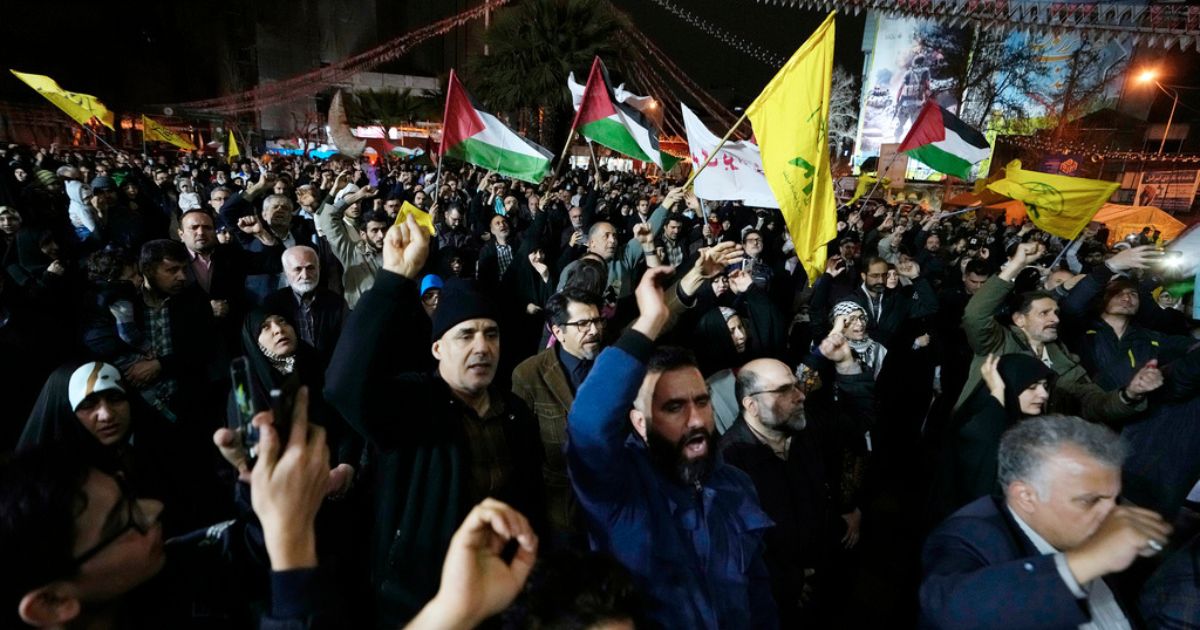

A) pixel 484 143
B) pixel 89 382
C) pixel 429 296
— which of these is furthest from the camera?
pixel 484 143

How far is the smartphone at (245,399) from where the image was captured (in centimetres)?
119

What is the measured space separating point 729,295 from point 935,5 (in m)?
5.99

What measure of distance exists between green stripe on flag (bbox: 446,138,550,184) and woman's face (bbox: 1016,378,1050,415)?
15.3 ft

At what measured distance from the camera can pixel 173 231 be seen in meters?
7.98

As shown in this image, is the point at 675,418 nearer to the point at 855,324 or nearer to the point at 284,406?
the point at 284,406

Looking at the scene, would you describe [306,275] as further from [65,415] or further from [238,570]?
[238,570]

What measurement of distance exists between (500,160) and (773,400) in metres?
4.44

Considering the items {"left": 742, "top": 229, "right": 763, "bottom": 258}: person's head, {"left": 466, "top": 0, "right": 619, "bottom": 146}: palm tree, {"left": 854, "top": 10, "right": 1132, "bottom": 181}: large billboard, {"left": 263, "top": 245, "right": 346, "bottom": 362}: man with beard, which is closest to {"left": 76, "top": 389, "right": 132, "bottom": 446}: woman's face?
{"left": 263, "top": 245, "right": 346, "bottom": 362}: man with beard

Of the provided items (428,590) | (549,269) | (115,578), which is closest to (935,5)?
(549,269)

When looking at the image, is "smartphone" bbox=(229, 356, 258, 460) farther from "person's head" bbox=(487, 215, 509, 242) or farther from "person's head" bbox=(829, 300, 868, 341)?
"person's head" bbox=(487, 215, 509, 242)

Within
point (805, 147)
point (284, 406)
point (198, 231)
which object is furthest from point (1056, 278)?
point (198, 231)

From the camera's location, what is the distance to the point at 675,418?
2.06 meters

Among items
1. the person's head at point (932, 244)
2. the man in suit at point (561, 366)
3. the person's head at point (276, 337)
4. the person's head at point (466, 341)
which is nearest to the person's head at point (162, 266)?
the person's head at point (276, 337)

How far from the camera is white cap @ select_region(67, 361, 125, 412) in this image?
2482mm
